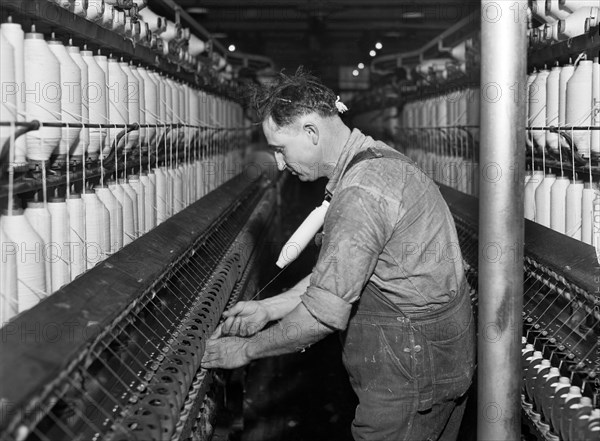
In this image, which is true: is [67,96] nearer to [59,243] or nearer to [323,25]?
[59,243]

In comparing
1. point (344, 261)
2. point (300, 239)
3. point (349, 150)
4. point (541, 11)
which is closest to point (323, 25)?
point (541, 11)

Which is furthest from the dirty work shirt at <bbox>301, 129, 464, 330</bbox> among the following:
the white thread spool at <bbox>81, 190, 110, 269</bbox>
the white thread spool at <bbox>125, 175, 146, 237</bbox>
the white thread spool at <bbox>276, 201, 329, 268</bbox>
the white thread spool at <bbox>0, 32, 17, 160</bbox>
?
the white thread spool at <bbox>125, 175, 146, 237</bbox>

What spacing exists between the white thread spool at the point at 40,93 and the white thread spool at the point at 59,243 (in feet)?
0.53

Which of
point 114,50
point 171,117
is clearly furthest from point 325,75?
point 114,50

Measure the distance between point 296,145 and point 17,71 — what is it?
2.58ft

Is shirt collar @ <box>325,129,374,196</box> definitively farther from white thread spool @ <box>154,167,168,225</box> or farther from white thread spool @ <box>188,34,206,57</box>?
white thread spool @ <box>188,34,206,57</box>

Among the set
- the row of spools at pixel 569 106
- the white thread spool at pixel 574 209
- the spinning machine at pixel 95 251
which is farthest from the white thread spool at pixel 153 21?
the white thread spool at pixel 574 209

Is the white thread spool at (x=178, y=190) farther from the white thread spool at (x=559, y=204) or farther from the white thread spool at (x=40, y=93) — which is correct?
the white thread spool at (x=40, y=93)

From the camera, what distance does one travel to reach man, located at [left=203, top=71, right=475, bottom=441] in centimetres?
226

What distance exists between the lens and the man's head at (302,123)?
2324 mm

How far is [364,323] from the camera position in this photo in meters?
2.42

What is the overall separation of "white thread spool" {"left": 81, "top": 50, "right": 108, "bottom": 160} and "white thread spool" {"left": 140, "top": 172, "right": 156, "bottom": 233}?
30.8 inches

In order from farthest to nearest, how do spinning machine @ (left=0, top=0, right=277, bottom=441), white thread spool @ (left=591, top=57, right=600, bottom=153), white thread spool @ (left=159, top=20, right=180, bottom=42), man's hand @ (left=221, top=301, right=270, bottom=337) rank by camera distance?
white thread spool @ (left=159, top=20, right=180, bottom=42)
white thread spool @ (left=591, top=57, right=600, bottom=153)
man's hand @ (left=221, top=301, right=270, bottom=337)
spinning machine @ (left=0, top=0, right=277, bottom=441)

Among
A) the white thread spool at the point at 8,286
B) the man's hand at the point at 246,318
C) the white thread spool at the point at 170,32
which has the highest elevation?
the white thread spool at the point at 170,32
